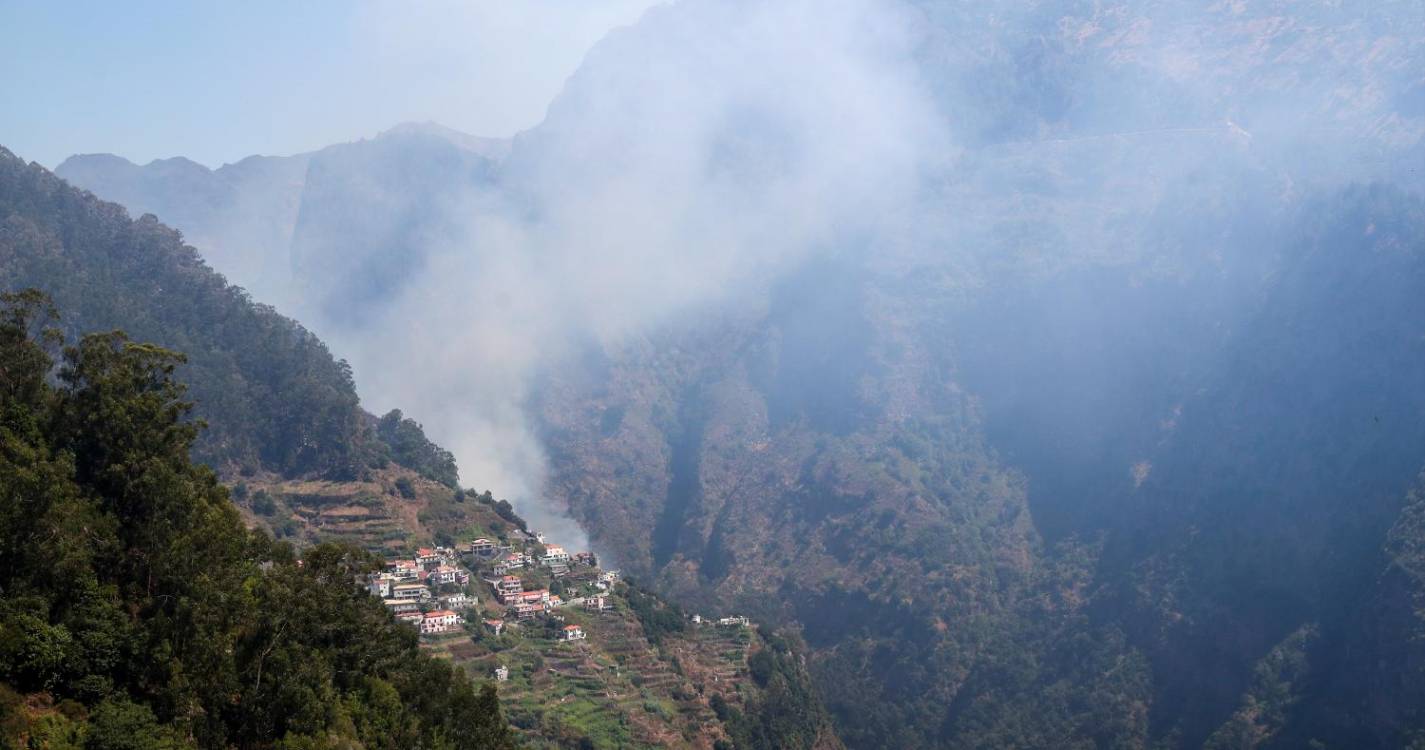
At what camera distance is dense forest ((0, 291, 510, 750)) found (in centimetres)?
2709

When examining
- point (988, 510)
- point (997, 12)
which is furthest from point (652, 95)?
point (988, 510)

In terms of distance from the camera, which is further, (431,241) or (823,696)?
(431,241)

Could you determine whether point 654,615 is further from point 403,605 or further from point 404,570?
point 403,605

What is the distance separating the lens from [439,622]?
213 ft

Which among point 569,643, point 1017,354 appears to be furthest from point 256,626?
point 1017,354

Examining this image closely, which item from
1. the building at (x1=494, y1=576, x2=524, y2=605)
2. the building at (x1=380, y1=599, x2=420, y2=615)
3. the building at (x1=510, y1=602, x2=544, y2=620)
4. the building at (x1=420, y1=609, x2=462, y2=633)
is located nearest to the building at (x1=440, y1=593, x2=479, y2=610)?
the building at (x1=420, y1=609, x2=462, y2=633)

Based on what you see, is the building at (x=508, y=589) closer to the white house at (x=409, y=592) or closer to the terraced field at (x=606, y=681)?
the terraced field at (x=606, y=681)

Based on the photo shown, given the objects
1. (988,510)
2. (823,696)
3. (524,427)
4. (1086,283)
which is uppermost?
(1086,283)

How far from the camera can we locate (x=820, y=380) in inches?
5128

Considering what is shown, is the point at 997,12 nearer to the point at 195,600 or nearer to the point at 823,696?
the point at 823,696

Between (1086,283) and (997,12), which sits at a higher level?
(997,12)

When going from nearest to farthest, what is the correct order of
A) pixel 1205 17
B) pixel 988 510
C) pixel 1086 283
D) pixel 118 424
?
pixel 118 424 < pixel 988 510 < pixel 1086 283 < pixel 1205 17

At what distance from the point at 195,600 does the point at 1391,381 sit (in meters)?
92.2

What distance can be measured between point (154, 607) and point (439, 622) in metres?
34.9
